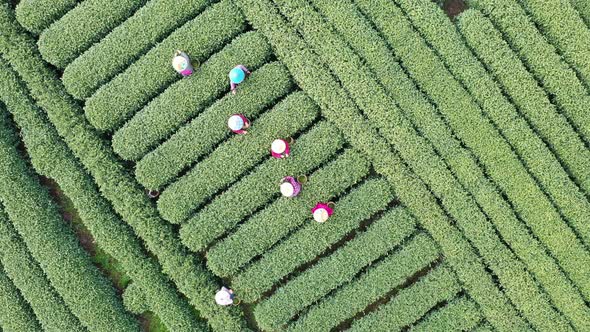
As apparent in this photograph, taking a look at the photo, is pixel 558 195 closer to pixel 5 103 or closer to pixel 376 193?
pixel 376 193

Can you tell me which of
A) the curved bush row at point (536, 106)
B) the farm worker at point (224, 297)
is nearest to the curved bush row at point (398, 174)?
the curved bush row at point (536, 106)

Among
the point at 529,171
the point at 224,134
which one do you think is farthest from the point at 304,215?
the point at 529,171

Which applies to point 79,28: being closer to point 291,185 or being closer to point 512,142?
point 291,185

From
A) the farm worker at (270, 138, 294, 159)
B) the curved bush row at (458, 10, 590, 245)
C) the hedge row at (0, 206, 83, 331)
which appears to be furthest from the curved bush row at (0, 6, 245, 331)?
the curved bush row at (458, 10, 590, 245)

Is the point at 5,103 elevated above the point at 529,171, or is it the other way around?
the point at 5,103

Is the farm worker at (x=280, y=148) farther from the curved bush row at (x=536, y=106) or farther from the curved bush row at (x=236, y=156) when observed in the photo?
the curved bush row at (x=536, y=106)

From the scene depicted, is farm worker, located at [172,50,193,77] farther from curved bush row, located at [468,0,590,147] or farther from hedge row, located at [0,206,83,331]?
curved bush row, located at [468,0,590,147]
